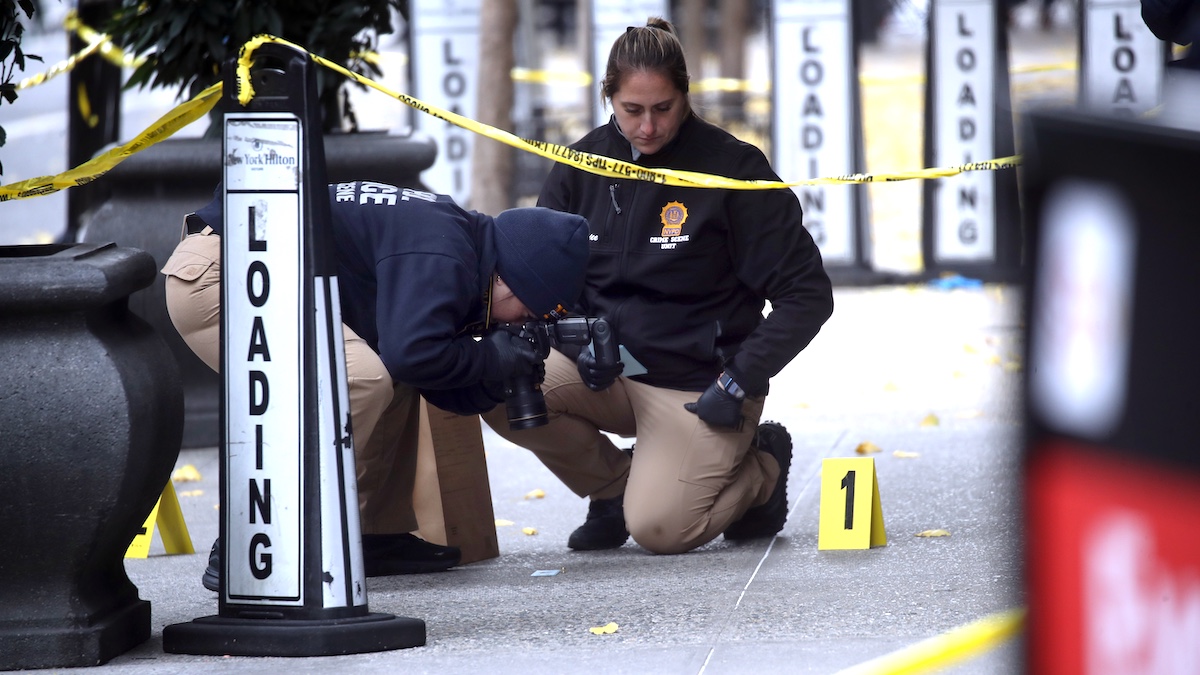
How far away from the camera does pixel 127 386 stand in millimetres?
3152

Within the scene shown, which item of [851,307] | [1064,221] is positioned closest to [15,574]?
[1064,221]

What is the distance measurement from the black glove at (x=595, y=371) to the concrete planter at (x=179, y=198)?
241 centimetres

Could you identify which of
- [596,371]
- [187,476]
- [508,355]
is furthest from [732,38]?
[508,355]

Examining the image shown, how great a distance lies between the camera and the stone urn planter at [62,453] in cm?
309

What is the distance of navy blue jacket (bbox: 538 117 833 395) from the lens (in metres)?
4.17

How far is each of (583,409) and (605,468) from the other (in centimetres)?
22

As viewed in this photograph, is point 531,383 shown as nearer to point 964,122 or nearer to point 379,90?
point 379,90

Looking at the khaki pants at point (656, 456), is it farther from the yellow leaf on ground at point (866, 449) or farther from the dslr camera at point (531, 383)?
the yellow leaf on ground at point (866, 449)

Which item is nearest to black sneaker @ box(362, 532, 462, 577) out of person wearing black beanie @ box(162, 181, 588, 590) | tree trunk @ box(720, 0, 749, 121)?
person wearing black beanie @ box(162, 181, 588, 590)

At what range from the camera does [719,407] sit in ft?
13.7

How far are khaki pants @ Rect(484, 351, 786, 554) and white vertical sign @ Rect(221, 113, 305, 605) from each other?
1.25 m

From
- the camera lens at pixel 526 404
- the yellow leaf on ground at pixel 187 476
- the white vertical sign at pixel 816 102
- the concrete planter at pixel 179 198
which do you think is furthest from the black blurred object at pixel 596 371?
the white vertical sign at pixel 816 102

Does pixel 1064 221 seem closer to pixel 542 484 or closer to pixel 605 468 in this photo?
pixel 605 468

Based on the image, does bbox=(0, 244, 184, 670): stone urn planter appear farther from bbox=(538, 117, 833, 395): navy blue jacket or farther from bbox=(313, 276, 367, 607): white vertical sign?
bbox=(538, 117, 833, 395): navy blue jacket
